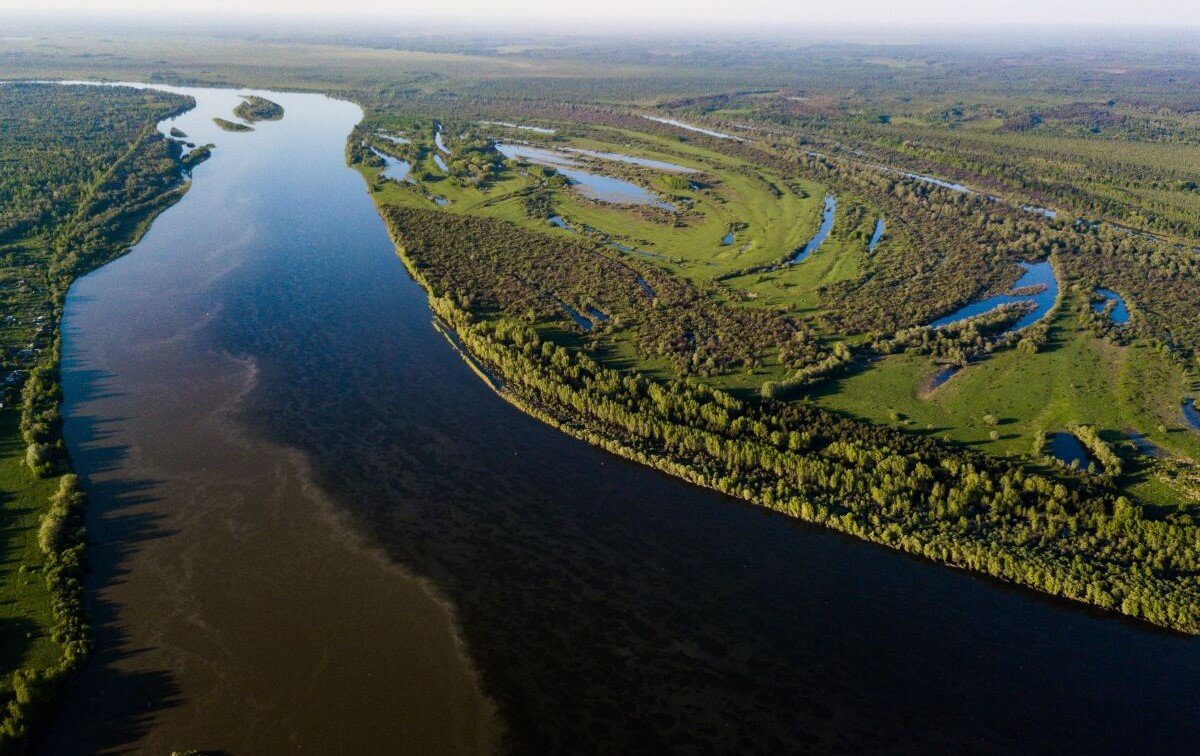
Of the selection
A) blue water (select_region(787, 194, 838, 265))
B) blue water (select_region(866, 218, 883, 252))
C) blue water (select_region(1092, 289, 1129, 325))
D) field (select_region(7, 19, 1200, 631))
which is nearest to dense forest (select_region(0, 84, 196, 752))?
field (select_region(7, 19, 1200, 631))

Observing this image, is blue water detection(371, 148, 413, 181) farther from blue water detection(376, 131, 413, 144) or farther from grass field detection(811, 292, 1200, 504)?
grass field detection(811, 292, 1200, 504)

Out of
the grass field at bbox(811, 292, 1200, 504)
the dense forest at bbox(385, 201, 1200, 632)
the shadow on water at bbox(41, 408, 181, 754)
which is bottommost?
the shadow on water at bbox(41, 408, 181, 754)

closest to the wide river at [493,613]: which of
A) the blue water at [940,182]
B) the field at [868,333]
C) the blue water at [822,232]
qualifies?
the field at [868,333]

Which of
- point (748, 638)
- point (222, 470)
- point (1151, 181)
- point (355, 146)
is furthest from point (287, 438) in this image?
point (1151, 181)

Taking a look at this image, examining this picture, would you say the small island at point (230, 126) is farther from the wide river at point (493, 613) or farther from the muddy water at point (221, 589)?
the wide river at point (493, 613)

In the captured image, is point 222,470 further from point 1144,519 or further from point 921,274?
point 921,274
